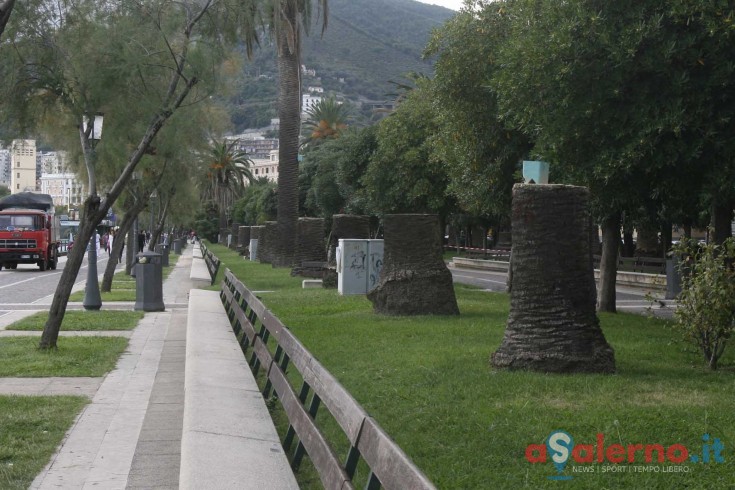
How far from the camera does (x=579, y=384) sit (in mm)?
9000

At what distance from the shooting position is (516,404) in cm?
815

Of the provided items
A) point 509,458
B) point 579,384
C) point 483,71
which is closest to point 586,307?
point 579,384

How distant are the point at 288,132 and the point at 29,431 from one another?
96.8 ft

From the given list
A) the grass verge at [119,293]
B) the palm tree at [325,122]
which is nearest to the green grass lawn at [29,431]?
the grass verge at [119,293]

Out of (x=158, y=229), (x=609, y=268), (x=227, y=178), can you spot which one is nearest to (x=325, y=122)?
(x=227, y=178)

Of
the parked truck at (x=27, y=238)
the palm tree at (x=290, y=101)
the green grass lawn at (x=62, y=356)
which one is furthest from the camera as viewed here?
the parked truck at (x=27, y=238)

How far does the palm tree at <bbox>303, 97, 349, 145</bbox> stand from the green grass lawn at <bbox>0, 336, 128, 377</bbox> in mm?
69646

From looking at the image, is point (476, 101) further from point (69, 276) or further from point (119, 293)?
point (119, 293)

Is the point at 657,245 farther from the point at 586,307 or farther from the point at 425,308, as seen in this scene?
the point at 586,307

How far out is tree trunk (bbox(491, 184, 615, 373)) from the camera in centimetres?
983

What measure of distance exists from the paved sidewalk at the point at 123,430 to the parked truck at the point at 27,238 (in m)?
31.6

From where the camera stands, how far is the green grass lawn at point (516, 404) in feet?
20.4

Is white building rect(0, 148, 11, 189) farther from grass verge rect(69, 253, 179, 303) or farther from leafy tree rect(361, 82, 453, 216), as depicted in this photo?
leafy tree rect(361, 82, 453, 216)

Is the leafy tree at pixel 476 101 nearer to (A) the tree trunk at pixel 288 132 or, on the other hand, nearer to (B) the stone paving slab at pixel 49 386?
(A) the tree trunk at pixel 288 132
